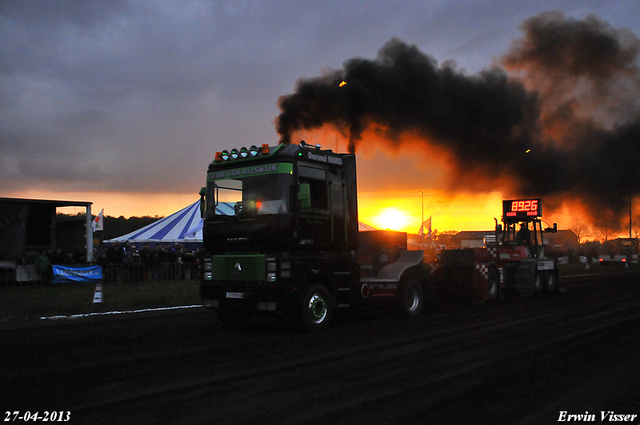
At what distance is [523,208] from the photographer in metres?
18.8

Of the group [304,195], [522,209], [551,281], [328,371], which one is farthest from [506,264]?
[328,371]

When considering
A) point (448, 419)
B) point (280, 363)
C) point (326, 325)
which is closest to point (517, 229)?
point (326, 325)

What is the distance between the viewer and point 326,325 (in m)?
9.91

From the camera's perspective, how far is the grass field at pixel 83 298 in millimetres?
13289

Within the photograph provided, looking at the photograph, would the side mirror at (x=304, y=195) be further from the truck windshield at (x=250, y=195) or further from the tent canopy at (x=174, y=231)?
the tent canopy at (x=174, y=231)

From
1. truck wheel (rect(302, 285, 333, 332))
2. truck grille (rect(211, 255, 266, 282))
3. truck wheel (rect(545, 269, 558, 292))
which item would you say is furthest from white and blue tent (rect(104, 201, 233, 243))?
truck wheel (rect(302, 285, 333, 332))

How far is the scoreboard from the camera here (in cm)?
1856

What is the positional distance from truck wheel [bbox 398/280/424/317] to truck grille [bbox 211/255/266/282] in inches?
144

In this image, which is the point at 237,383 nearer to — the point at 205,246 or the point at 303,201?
the point at 303,201

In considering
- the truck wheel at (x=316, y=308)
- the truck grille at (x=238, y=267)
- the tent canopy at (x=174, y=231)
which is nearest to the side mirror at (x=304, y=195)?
the truck grille at (x=238, y=267)

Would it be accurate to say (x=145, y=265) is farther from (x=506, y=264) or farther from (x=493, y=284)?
(x=506, y=264)

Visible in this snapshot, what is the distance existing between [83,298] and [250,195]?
8.50 m

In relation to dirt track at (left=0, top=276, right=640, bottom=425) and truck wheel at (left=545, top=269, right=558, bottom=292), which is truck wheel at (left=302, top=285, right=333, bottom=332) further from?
truck wheel at (left=545, top=269, right=558, bottom=292)

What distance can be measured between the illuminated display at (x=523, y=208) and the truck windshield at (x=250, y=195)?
11784 mm
